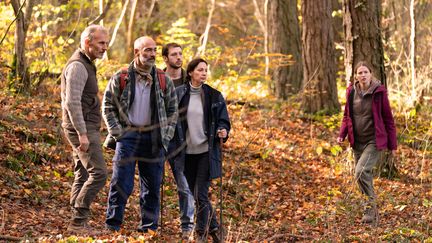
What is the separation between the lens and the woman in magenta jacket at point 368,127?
30.1 feet

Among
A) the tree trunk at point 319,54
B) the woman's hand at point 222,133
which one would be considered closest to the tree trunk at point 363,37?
the tree trunk at point 319,54

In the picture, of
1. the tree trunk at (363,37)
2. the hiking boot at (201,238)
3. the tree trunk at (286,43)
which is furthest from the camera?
the tree trunk at (286,43)

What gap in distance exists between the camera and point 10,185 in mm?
8789

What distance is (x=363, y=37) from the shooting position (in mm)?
12008

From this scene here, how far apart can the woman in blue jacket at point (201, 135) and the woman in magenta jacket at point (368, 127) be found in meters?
2.39

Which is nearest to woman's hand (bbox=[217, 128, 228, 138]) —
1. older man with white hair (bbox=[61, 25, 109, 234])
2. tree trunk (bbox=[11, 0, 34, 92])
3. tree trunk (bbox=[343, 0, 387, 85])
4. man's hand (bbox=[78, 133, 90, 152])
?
older man with white hair (bbox=[61, 25, 109, 234])

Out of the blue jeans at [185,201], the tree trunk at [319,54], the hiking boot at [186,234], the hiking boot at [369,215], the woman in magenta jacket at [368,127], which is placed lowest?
the hiking boot at [369,215]

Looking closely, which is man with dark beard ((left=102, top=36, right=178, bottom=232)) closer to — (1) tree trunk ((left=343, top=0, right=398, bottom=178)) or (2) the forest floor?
(2) the forest floor

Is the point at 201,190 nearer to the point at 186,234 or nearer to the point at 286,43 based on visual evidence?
the point at 186,234

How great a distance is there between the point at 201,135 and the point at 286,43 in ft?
34.8

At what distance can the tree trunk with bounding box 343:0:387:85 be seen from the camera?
11.9m

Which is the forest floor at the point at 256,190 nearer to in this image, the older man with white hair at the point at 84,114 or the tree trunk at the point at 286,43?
the older man with white hair at the point at 84,114

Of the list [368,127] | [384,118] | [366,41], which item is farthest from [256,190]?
[366,41]

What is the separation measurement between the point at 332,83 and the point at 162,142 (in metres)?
8.93
